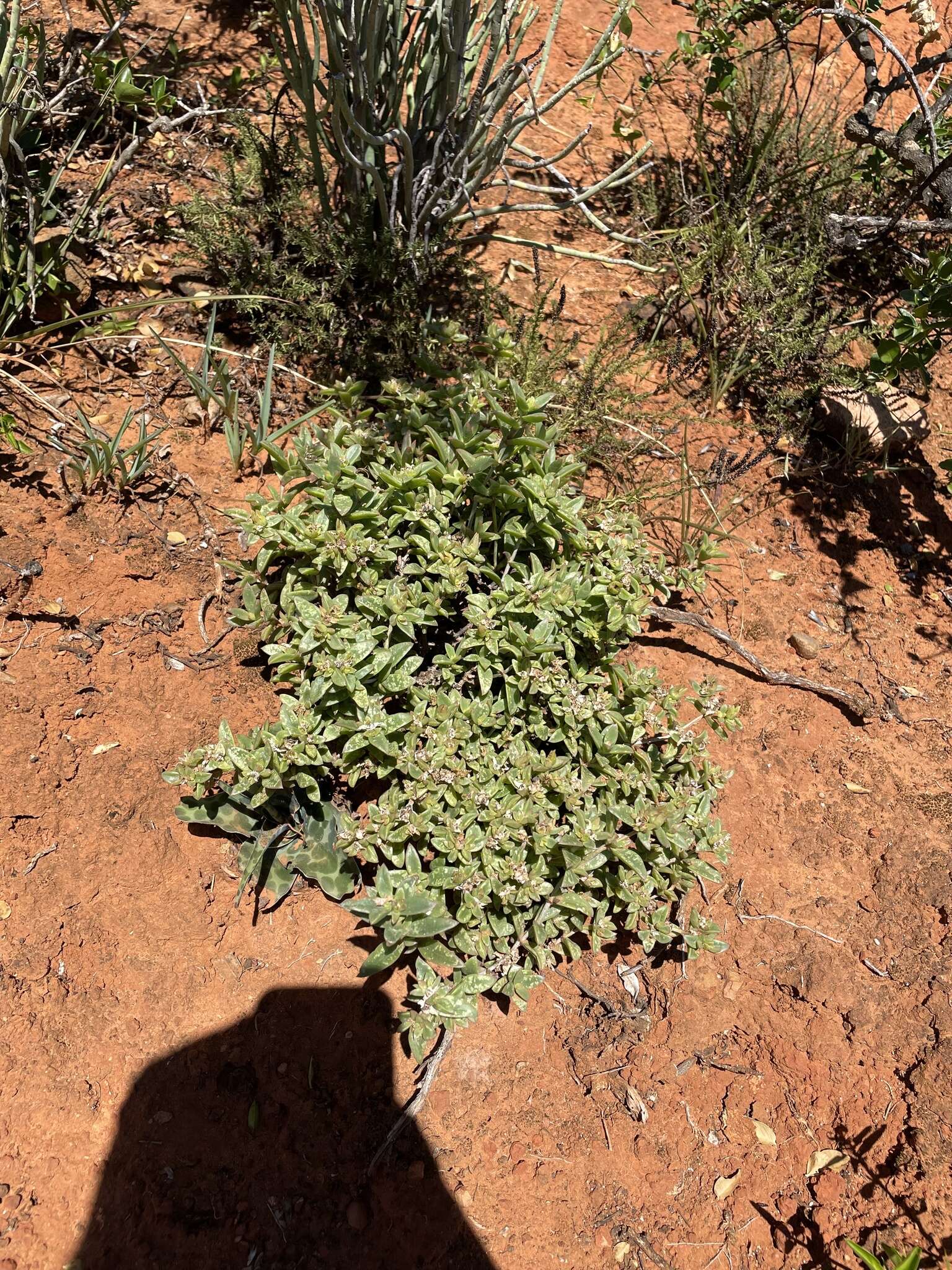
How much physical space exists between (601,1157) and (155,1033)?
1.02 meters

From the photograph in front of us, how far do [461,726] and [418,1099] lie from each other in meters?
0.81

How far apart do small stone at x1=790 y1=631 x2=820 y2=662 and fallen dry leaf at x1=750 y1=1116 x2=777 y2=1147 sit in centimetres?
138

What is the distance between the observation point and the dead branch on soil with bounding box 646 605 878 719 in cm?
271

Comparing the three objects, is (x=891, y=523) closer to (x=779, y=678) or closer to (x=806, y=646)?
(x=806, y=646)

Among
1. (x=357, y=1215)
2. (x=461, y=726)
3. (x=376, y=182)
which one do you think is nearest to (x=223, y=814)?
(x=461, y=726)

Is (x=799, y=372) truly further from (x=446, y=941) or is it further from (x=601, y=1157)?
(x=601, y=1157)

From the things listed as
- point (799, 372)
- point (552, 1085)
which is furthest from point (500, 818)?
point (799, 372)

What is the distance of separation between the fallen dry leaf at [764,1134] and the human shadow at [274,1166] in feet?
2.15

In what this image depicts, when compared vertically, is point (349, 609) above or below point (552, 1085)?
above

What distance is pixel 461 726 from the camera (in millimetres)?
2100

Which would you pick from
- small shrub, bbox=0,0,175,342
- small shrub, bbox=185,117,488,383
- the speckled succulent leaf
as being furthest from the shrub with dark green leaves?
small shrub, bbox=0,0,175,342

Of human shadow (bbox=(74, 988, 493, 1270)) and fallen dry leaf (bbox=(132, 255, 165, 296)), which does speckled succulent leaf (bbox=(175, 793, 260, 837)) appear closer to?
human shadow (bbox=(74, 988, 493, 1270))

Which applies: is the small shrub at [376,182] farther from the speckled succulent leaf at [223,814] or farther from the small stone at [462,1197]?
the small stone at [462,1197]

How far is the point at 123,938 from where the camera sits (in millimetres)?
2020
